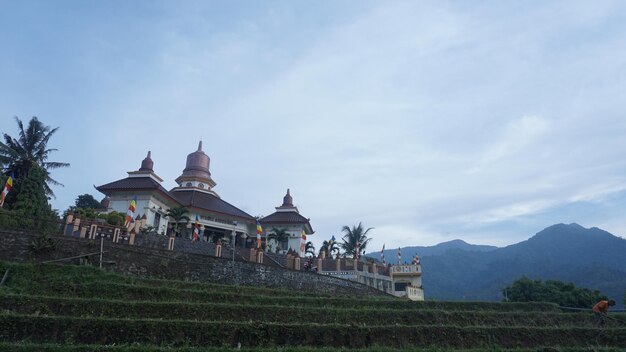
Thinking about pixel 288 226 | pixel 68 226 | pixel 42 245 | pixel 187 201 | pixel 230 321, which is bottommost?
pixel 230 321

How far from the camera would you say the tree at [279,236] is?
3941 cm

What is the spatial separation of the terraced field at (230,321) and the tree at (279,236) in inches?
799

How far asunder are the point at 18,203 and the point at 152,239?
29.7 feet

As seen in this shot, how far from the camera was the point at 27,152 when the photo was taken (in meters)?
29.7

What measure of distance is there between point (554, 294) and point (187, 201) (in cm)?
3100

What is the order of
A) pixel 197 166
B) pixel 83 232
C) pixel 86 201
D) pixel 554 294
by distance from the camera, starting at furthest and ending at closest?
1. pixel 86 201
2. pixel 197 166
3. pixel 554 294
4. pixel 83 232

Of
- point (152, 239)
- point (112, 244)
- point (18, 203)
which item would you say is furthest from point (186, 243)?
point (18, 203)

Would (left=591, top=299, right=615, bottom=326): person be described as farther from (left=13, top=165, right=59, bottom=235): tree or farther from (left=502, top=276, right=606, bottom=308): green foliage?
(left=13, top=165, right=59, bottom=235): tree

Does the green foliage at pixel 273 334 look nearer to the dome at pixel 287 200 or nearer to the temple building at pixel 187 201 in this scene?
the temple building at pixel 187 201

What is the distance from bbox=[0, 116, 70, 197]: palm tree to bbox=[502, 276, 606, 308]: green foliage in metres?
37.7

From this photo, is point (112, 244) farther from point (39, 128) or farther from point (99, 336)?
point (39, 128)

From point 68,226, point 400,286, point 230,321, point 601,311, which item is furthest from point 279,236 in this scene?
point 230,321

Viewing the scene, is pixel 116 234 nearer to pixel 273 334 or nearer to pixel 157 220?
pixel 273 334

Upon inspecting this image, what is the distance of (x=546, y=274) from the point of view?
303 feet
